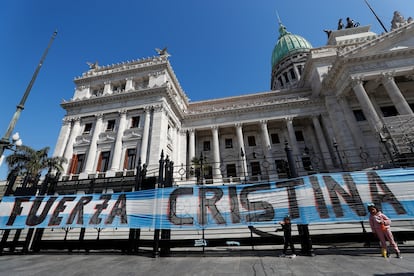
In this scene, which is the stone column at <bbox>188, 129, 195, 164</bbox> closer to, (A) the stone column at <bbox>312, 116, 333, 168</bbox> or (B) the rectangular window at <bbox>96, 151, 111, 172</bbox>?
(B) the rectangular window at <bbox>96, 151, 111, 172</bbox>

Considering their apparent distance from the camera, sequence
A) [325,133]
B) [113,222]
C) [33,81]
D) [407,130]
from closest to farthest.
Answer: [113,222], [33,81], [407,130], [325,133]

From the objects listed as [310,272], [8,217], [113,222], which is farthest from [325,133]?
[8,217]

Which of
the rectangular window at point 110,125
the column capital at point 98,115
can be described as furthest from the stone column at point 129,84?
the rectangular window at point 110,125

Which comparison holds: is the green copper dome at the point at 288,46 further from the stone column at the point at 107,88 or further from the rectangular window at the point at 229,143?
the stone column at the point at 107,88

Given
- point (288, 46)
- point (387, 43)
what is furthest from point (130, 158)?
point (288, 46)

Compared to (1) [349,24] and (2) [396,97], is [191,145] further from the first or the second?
(1) [349,24]

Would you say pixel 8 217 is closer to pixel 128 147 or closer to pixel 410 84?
pixel 128 147

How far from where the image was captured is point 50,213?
7320mm

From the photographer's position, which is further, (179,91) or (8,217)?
(179,91)

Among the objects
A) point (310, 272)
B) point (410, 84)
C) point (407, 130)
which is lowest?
point (310, 272)

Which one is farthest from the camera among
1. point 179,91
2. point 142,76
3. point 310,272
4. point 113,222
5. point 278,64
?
point 278,64

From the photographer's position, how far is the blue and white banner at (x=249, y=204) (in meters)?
5.52

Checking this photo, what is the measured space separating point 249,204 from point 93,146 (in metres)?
21.6

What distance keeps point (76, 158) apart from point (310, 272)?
83.0 ft
